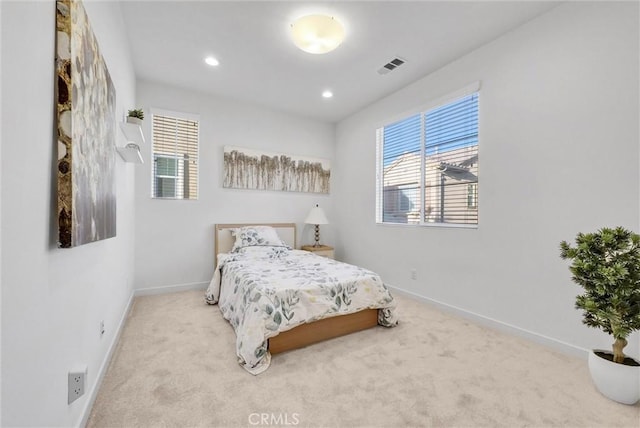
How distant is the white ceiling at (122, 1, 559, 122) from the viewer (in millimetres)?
2258

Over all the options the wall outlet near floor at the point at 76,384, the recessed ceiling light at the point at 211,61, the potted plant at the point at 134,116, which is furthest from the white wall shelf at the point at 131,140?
the wall outlet near floor at the point at 76,384

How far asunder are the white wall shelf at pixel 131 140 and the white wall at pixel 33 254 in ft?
A: 3.34

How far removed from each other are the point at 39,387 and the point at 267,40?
2854 millimetres

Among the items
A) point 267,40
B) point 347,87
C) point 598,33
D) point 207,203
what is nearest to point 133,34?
point 267,40

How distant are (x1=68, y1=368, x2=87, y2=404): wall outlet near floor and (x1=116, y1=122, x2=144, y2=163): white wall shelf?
1471 millimetres

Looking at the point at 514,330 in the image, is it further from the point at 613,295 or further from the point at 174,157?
the point at 174,157

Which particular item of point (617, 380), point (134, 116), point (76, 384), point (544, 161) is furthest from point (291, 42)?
point (617, 380)

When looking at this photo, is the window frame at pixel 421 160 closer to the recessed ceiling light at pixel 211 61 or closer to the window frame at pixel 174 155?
the recessed ceiling light at pixel 211 61

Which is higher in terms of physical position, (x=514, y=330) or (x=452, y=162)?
(x=452, y=162)

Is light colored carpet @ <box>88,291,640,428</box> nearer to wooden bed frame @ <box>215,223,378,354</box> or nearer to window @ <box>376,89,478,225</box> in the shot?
wooden bed frame @ <box>215,223,378,354</box>

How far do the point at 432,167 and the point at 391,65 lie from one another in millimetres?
1249

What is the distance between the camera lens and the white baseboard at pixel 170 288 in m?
3.50

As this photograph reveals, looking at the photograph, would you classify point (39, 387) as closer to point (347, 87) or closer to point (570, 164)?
point (570, 164)

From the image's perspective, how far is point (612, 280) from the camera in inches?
60.0
